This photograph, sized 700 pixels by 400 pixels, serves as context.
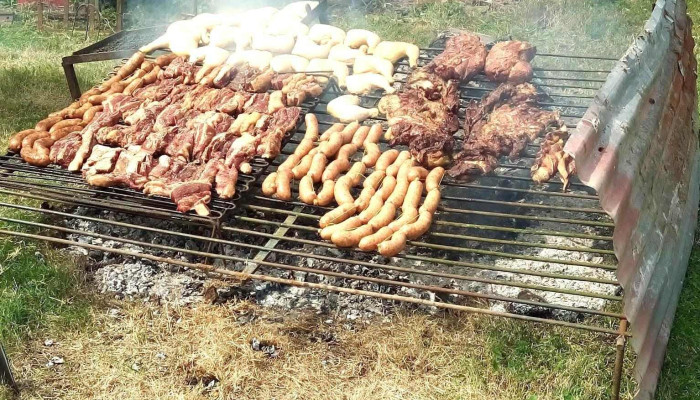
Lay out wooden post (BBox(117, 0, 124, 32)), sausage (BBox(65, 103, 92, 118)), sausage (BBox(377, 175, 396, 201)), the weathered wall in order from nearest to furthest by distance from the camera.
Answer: the weathered wall → sausage (BBox(377, 175, 396, 201)) → sausage (BBox(65, 103, 92, 118)) → wooden post (BBox(117, 0, 124, 32))

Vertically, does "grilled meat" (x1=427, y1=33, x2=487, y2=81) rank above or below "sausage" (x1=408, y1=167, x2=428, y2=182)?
above

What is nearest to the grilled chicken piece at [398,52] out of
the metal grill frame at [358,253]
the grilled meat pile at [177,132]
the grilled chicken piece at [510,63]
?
the metal grill frame at [358,253]

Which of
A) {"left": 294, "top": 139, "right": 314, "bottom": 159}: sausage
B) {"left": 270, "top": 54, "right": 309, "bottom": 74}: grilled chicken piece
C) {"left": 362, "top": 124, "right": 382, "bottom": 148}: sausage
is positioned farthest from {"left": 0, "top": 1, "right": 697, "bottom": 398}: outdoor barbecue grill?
{"left": 270, "top": 54, "right": 309, "bottom": 74}: grilled chicken piece

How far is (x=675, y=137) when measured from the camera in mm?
4637

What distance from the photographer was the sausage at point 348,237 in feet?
13.9

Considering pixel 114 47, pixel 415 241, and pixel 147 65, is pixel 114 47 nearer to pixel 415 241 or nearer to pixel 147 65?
pixel 147 65

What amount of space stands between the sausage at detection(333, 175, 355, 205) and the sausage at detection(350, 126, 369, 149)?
2.15ft

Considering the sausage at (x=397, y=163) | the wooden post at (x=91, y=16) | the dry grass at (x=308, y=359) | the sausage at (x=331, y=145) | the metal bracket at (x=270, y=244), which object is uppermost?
the sausage at (x=331, y=145)

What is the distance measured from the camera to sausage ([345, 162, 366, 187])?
4.92m

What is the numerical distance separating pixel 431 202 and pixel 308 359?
1379 millimetres

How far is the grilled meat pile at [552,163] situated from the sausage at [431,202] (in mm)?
785

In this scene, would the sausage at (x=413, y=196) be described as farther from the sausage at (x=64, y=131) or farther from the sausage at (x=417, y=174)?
the sausage at (x=64, y=131)

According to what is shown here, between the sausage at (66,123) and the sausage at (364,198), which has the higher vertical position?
the sausage at (66,123)

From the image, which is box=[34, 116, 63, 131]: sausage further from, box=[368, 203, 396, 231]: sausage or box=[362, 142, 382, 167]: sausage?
box=[368, 203, 396, 231]: sausage
